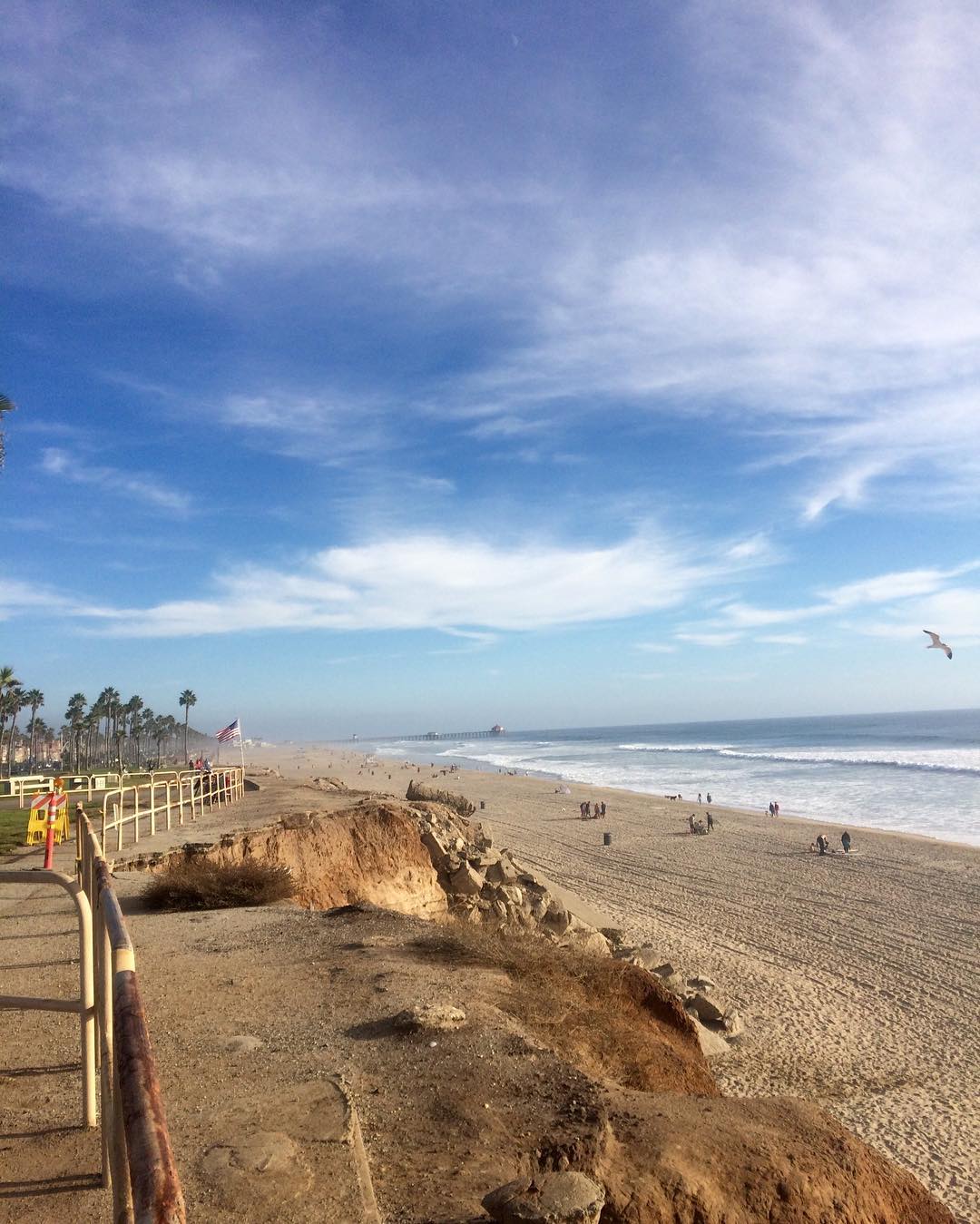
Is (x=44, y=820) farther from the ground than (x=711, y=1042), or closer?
farther from the ground

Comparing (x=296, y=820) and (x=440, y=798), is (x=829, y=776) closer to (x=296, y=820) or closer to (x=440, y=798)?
(x=440, y=798)

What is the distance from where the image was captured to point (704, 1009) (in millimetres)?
13031

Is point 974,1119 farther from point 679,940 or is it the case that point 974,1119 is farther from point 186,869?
point 186,869

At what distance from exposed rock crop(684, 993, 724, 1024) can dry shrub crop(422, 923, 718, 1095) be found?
9.32 feet

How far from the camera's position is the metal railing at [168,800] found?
53.2ft

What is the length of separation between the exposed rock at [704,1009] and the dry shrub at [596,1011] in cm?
284

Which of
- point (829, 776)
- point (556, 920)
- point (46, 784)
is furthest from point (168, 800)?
point (829, 776)

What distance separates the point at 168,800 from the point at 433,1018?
1273cm

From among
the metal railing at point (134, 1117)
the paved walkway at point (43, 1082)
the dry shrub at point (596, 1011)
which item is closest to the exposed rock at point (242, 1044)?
the paved walkway at point (43, 1082)

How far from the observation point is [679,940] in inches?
763

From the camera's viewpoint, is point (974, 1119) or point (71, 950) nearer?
point (71, 950)

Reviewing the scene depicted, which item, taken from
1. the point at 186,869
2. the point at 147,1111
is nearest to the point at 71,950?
the point at 186,869

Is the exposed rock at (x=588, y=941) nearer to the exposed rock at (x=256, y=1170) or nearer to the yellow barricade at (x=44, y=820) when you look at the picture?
the yellow barricade at (x=44, y=820)

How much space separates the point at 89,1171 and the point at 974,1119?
11.3m
